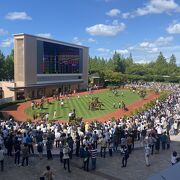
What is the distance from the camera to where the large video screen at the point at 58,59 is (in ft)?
189

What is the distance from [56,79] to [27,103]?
53.1 feet

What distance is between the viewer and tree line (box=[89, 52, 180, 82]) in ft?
318

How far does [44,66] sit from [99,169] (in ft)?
145

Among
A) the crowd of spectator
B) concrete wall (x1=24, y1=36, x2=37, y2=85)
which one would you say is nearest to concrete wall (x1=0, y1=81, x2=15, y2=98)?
concrete wall (x1=24, y1=36, x2=37, y2=85)

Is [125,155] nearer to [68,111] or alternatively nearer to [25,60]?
[68,111]

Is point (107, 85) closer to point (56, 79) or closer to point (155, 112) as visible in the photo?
point (56, 79)

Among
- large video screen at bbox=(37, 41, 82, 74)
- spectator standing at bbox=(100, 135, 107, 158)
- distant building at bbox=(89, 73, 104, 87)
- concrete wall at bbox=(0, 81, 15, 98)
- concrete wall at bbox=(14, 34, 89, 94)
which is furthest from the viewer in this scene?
distant building at bbox=(89, 73, 104, 87)

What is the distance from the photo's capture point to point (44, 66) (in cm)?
5872

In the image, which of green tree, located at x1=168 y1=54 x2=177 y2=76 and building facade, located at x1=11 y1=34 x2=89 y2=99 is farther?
green tree, located at x1=168 y1=54 x2=177 y2=76

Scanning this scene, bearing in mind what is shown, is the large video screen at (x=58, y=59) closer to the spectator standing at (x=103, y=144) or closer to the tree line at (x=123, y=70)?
the tree line at (x=123, y=70)

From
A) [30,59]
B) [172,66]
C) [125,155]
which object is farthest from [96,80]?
[125,155]

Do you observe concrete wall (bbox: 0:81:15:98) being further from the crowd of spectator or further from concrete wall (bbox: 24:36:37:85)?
the crowd of spectator

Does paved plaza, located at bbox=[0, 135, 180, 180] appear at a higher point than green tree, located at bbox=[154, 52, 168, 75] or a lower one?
lower

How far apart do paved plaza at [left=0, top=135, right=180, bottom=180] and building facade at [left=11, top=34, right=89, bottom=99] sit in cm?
3531
